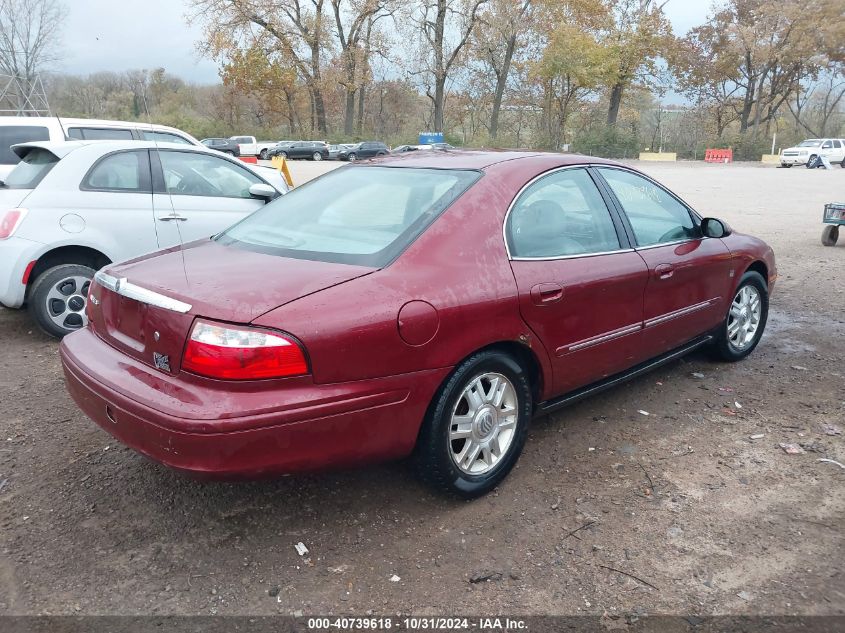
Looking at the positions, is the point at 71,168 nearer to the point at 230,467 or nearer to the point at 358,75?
the point at 230,467

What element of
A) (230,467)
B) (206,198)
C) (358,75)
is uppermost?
(358,75)

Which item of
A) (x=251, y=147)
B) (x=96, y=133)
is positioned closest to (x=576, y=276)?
(x=96, y=133)

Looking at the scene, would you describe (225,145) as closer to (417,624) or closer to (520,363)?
(520,363)

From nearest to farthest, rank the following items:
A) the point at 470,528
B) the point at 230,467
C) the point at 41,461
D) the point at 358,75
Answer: the point at 230,467, the point at 470,528, the point at 41,461, the point at 358,75

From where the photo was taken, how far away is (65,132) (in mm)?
8203

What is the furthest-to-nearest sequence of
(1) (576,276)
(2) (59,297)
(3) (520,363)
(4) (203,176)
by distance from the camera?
(4) (203,176), (2) (59,297), (1) (576,276), (3) (520,363)

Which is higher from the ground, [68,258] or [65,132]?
[65,132]

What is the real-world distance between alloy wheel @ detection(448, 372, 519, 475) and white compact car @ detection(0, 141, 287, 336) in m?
Result: 3.29

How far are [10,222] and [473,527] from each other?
169 inches

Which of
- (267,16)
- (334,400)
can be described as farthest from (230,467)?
(267,16)

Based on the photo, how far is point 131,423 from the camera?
8.48ft

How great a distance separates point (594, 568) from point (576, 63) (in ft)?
155

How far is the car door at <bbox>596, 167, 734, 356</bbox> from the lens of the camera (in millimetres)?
3949

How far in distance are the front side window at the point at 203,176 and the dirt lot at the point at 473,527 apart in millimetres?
2336
